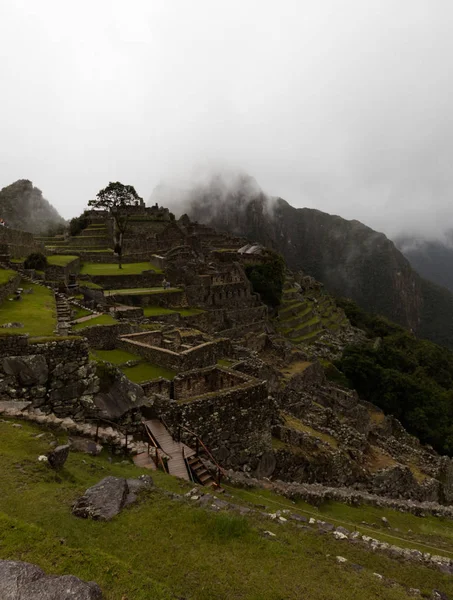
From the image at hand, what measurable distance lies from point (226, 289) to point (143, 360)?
23537 mm

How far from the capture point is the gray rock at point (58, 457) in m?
6.29

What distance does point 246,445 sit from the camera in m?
11.8

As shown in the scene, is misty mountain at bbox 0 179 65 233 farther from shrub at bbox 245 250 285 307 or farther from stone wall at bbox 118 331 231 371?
stone wall at bbox 118 331 231 371

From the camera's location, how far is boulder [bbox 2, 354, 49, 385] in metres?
7.86

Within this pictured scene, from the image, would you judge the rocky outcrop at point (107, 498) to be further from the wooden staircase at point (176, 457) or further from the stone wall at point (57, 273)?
the stone wall at point (57, 273)

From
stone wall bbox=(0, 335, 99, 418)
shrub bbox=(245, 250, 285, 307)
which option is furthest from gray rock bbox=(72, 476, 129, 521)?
shrub bbox=(245, 250, 285, 307)

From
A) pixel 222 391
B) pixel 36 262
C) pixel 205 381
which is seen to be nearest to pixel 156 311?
pixel 36 262

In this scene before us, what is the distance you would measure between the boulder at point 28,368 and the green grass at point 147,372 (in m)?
5.84

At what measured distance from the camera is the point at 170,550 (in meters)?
4.95

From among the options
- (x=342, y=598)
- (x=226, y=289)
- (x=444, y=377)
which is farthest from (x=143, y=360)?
(x=444, y=377)

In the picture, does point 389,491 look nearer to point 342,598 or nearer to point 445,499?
point 445,499

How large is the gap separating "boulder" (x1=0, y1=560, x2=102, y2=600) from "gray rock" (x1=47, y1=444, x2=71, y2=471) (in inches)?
110

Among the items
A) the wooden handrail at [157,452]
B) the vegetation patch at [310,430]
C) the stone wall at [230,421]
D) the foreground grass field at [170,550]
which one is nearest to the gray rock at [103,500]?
the foreground grass field at [170,550]

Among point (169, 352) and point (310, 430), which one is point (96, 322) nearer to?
point (169, 352)
